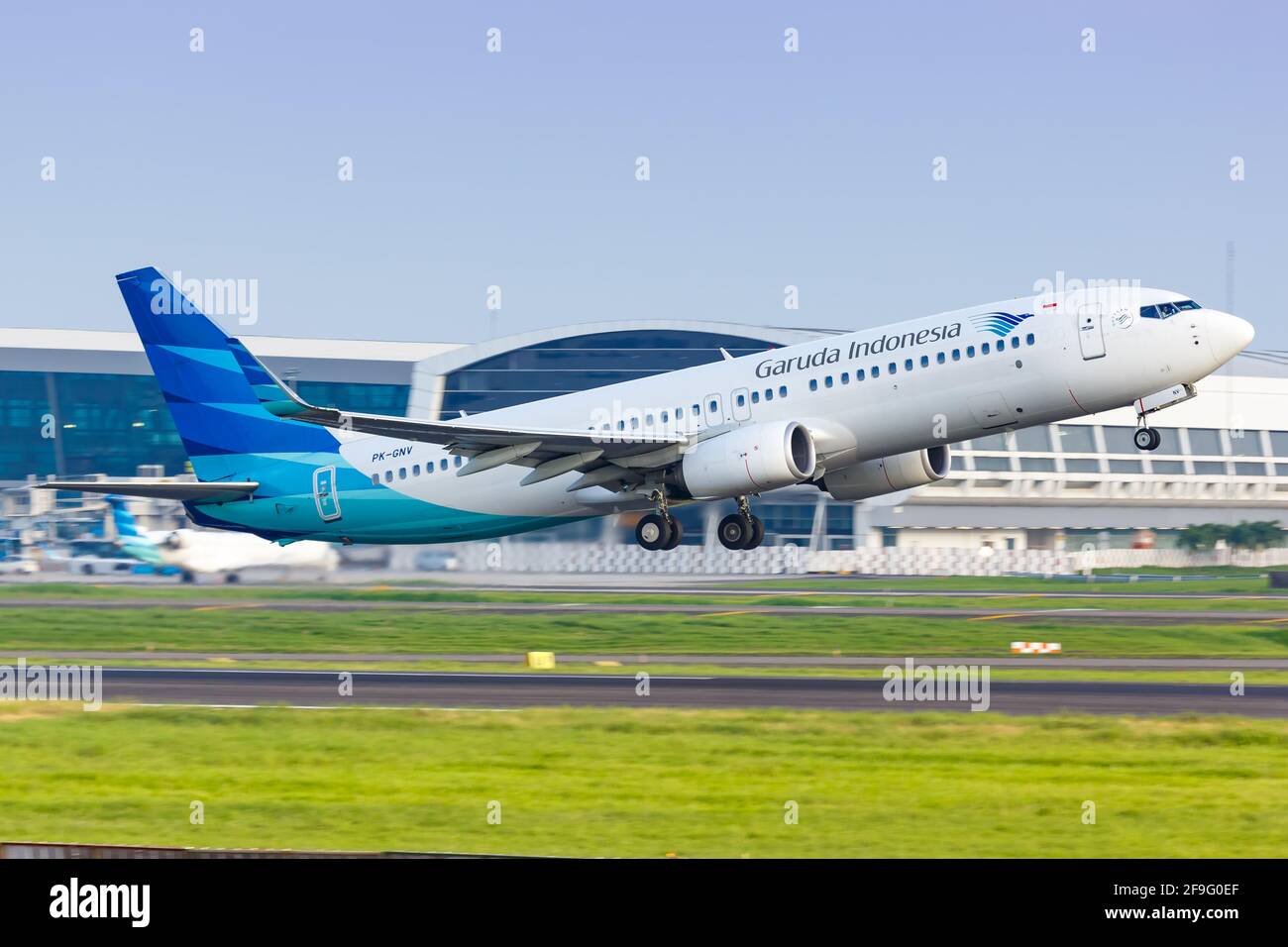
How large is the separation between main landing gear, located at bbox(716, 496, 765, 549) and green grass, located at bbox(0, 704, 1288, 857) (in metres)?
9.68

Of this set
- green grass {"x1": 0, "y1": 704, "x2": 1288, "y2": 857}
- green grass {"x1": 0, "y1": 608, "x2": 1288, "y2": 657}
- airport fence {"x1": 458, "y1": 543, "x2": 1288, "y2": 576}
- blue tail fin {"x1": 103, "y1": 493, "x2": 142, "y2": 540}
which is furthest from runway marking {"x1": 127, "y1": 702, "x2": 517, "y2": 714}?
blue tail fin {"x1": 103, "y1": 493, "x2": 142, "y2": 540}

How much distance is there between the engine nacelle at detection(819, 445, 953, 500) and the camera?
1427 inches

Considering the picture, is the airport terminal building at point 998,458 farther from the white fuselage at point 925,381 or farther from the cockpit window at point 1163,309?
the cockpit window at point 1163,309

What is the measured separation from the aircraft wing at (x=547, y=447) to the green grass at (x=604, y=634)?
7.16m

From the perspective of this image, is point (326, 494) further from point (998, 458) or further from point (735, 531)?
point (998, 458)

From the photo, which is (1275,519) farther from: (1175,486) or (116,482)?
(116,482)

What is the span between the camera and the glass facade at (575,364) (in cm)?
8588

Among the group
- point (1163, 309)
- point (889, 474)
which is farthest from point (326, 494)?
point (1163, 309)

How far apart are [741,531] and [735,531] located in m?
0.15

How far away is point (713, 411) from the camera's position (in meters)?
34.5

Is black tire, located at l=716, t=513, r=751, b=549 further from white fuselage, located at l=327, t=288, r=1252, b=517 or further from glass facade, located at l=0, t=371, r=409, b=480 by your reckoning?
glass facade, located at l=0, t=371, r=409, b=480

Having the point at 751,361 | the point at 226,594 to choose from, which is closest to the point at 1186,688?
the point at 751,361

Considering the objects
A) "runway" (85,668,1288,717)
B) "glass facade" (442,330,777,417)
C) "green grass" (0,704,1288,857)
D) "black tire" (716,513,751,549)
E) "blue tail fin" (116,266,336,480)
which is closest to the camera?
"green grass" (0,704,1288,857)

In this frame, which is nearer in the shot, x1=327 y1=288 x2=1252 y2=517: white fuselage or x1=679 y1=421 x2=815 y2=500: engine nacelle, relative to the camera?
x1=327 y1=288 x2=1252 y2=517: white fuselage
